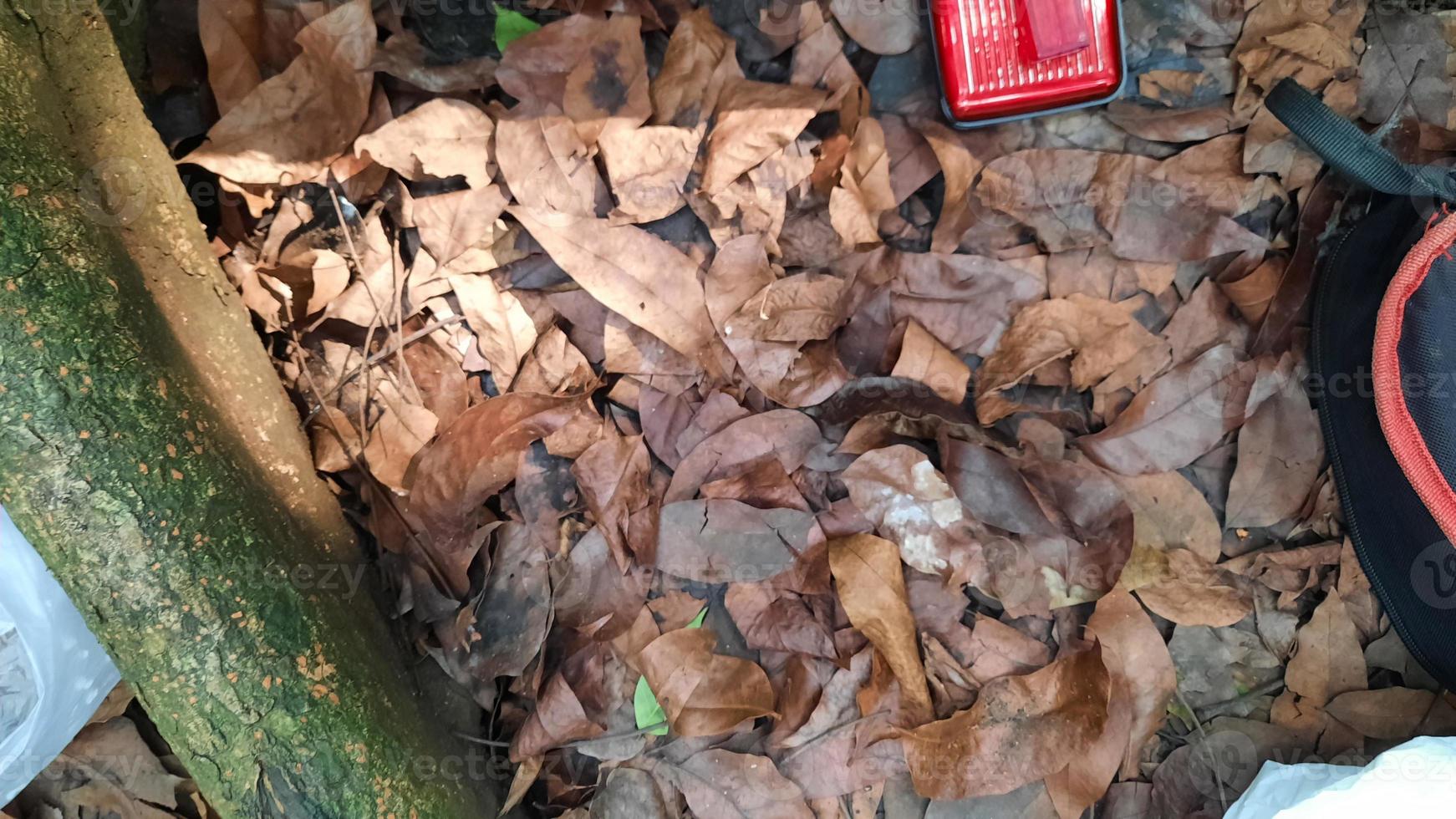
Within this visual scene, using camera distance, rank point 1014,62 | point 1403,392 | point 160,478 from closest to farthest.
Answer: point 160,478
point 1403,392
point 1014,62

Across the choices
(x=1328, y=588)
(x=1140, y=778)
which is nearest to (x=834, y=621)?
(x=1140, y=778)

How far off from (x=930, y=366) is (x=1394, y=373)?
645 mm

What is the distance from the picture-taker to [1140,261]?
143cm

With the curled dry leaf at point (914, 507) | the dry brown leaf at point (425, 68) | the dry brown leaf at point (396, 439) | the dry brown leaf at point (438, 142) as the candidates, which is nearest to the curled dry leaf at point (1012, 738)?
the curled dry leaf at point (914, 507)

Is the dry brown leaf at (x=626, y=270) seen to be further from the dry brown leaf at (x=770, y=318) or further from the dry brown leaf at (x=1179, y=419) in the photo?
the dry brown leaf at (x=1179, y=419)

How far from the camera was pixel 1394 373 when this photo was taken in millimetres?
1205

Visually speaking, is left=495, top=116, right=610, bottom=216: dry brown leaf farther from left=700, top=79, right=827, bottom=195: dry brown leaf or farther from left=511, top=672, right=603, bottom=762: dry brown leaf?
left=511, top=672, right=603, bottom=762: dry brown leaf

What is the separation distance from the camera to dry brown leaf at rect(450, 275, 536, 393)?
1423 mm

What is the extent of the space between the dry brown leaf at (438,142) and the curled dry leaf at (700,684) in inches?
32.7

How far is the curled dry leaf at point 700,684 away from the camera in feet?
4.51

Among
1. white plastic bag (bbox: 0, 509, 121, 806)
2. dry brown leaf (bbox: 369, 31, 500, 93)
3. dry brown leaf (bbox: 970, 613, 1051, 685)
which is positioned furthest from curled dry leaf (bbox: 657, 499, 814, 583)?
white plastic bag (bbox: 0, 509, 121, 806)

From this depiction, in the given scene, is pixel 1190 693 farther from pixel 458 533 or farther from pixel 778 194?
pixel 458 533

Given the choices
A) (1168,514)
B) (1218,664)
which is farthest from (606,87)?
(1218,664)

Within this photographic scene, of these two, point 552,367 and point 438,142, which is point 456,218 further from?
point 552,367
